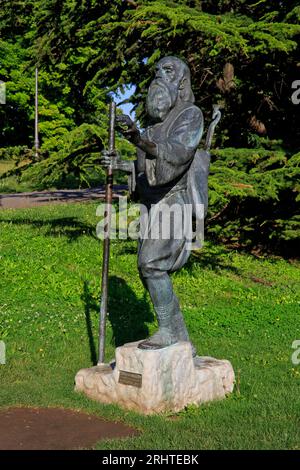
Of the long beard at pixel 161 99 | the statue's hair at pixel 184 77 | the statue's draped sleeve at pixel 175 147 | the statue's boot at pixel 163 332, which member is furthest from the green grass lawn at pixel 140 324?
the statue's hair at pixel 184 77

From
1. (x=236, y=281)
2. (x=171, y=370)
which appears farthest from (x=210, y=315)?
(x=171, y=370)

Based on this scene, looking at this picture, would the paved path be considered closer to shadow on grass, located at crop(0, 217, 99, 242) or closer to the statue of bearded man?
shadow on grass, located at crop(0, 217, 99, 242)

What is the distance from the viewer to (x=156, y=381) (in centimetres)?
552

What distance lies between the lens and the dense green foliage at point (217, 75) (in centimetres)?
1061

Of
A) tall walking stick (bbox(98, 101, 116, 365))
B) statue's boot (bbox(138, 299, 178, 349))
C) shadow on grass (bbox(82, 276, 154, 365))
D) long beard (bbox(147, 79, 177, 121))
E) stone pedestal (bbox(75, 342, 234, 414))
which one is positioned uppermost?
long beard (bbox(147, 79, 177, 121))

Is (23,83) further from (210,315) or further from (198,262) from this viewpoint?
(210,315)

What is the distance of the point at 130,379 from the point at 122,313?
3.83m

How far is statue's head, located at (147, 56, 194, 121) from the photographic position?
5727 mm

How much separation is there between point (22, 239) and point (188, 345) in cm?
812

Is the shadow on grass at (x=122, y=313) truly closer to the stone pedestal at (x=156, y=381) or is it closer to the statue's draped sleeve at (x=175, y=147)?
the stone pedestal at (x=156, y=381)

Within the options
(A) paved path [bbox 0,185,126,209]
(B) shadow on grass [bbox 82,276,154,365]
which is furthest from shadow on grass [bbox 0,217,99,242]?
(A) paved path [bbox 0,185,126,209]

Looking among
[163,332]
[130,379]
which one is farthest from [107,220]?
[130,379]

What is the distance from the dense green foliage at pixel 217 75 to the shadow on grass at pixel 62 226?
54.0 inches

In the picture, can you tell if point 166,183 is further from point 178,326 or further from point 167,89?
Answer: point 178,326
